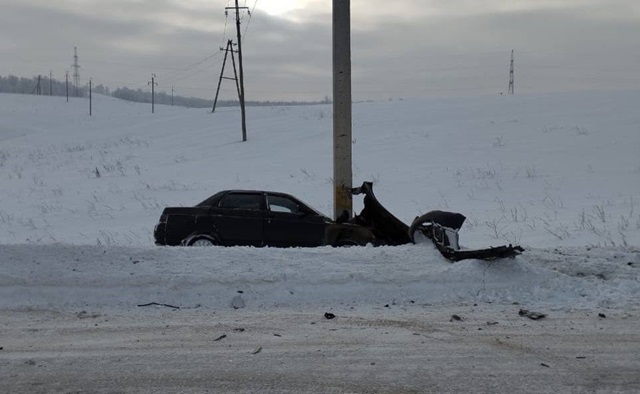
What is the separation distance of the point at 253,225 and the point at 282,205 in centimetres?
70

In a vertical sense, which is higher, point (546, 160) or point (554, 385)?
point (546, 160)

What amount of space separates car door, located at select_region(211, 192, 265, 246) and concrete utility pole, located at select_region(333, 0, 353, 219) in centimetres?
144

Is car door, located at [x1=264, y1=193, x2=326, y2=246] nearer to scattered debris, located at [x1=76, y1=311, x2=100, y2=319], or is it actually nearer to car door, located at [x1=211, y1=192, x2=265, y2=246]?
car door, located at [x1=211, y1=192, x2=265, y2=246]

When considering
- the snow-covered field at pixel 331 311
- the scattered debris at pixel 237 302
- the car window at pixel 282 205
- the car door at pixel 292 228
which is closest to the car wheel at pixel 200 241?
the car door at pixel 292 228

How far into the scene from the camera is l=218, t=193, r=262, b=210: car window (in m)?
11.2

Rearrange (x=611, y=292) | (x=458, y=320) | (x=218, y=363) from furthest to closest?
(x=611, y=292) → (x=458, y=320) → (x=218, y=363)

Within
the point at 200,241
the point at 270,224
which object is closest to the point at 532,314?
the point at 270,224

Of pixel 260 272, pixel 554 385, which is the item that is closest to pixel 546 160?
pixel 260 272

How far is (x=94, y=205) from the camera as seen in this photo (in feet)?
73.4

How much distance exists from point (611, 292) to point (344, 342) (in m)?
3.54

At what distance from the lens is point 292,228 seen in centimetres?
1124

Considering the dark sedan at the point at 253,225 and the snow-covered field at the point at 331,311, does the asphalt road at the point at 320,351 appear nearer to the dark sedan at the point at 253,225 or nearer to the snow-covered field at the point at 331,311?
the snow-covered field at the point at 331,311

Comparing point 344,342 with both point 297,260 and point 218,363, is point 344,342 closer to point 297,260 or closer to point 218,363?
point 218,363

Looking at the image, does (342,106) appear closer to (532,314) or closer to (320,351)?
(532,314)
